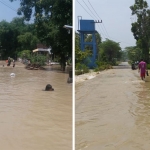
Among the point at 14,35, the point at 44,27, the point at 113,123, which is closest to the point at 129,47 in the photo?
the point at 113,123

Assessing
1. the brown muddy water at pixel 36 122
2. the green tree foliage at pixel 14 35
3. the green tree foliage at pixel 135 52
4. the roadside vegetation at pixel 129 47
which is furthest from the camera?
the green tree foliage at pixel 14 35

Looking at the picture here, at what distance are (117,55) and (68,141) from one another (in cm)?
636

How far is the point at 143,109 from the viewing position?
3.51 meters

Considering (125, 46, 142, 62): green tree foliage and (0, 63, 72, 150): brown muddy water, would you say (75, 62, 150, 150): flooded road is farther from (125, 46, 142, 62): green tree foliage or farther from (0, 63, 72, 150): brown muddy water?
(125, 46, 142, 62): green tree foliage

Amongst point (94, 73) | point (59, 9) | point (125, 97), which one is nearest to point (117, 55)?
point (94, 73)

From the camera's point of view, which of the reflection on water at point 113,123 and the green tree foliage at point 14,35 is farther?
the green tree foliage at point 14,35

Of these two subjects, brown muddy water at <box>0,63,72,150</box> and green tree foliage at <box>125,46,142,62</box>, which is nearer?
brown muddy water at <box>0,63,72,150</box>

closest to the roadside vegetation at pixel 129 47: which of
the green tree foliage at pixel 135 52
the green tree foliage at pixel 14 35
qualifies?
the green tree foliage at pixel 135 52

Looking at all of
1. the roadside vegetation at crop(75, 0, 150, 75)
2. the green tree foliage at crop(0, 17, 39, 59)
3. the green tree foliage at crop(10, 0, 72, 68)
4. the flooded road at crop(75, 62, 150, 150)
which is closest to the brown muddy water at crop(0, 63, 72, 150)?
the flooded road at crop(75, 62, 150, 150)

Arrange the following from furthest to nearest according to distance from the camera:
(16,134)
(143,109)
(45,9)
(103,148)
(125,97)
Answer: (45,9) → (125,97) → (143,109) → (16,134) → (103,148)

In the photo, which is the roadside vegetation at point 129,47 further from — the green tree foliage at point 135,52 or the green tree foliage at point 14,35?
the green tree foliage at point 14,35

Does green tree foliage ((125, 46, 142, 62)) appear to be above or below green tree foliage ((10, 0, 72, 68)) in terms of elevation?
below

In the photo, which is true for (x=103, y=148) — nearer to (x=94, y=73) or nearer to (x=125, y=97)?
(x=125, y=97)

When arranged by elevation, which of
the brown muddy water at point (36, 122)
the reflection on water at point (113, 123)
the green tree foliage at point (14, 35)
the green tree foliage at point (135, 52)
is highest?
the green tree foliage at point (14, 35)
